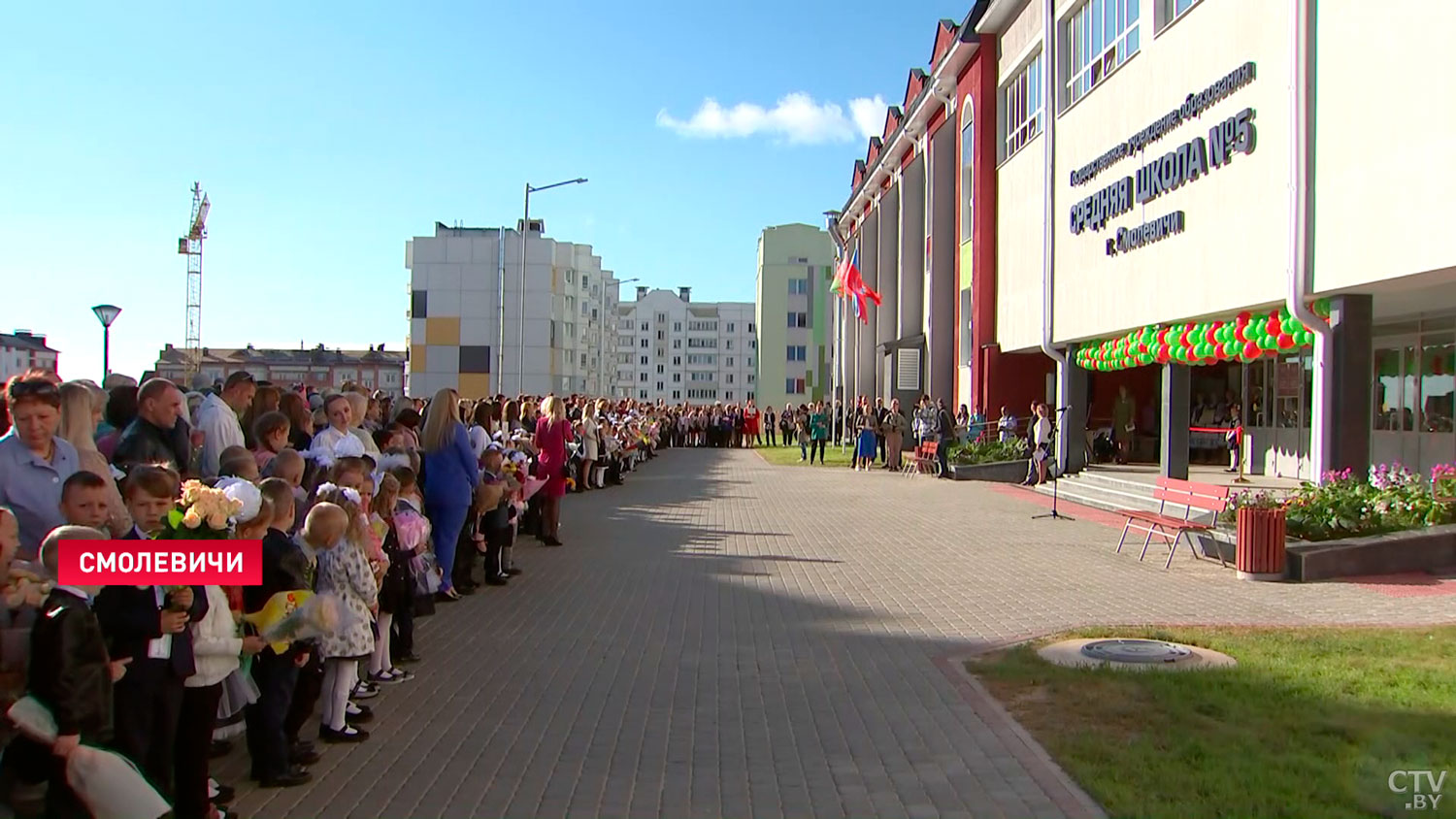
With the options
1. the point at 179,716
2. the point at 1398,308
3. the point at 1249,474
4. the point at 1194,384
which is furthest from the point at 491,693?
the point at 1194,384

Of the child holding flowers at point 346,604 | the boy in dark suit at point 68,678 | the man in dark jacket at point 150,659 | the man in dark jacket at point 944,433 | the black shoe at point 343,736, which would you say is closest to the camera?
the boy in dark suit at point 68,678

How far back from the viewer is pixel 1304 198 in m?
15.1

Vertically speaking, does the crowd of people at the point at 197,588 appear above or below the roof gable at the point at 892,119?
below

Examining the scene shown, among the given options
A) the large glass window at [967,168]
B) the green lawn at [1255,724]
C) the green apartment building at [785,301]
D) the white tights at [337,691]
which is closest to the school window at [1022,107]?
the large glass window at [967,168]

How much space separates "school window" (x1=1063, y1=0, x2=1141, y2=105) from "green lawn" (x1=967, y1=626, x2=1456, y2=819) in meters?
16.1

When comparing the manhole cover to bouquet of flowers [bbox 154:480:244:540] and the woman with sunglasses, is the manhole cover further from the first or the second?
the woman with sunglasses

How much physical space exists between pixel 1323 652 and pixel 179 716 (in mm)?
7181

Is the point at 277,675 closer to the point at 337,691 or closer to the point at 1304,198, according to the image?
the point at 337,691

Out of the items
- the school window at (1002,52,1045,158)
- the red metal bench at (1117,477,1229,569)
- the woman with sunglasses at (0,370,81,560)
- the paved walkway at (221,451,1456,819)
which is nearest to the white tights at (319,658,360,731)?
the paved walkway at (221,451,1456,819)

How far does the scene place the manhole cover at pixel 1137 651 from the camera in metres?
7.88

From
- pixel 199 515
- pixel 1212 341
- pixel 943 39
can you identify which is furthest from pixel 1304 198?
pixel 943 39
